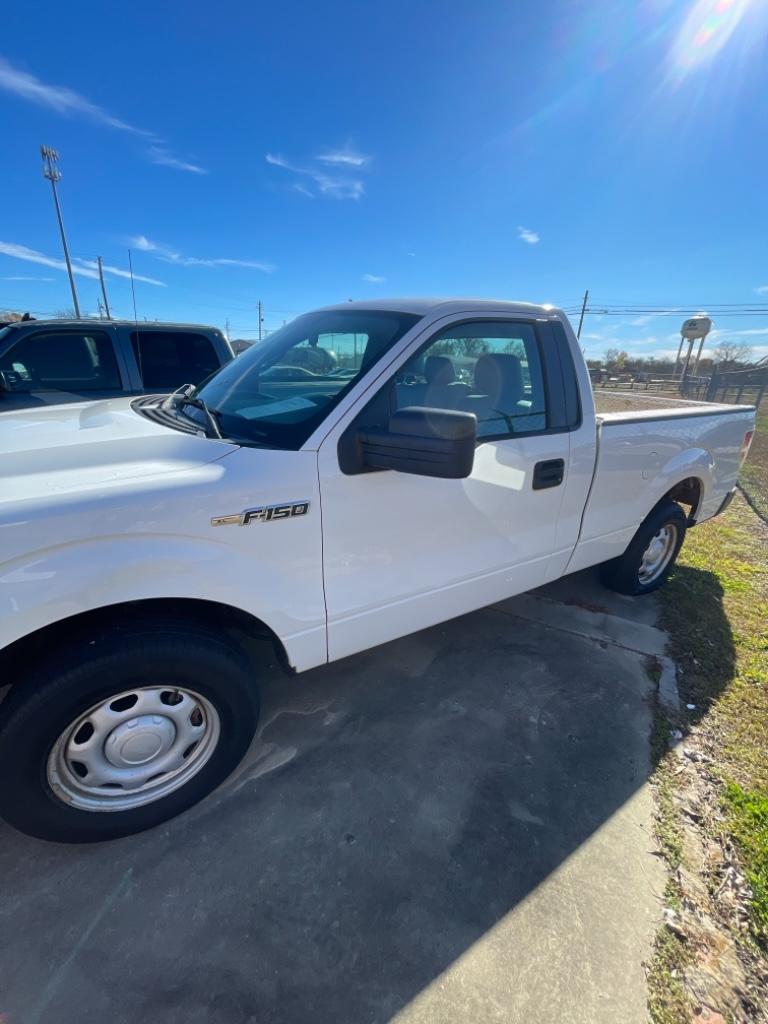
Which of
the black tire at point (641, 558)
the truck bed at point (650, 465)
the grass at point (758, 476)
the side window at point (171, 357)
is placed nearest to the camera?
the truck bed at point (650, 465)

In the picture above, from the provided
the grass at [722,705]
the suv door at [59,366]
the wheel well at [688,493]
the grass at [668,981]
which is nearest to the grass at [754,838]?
the grass at [722,705]

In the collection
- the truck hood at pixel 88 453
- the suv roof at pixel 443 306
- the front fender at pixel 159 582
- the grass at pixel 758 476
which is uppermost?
the suv roof at pixel 443 306

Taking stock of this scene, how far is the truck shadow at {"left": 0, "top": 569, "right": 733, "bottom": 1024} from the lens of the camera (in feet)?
5.15

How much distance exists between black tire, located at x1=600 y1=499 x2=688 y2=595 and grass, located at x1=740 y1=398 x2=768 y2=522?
291 cm

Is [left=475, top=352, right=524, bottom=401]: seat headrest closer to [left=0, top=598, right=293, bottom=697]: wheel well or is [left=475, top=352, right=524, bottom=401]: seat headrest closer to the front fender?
the front fender

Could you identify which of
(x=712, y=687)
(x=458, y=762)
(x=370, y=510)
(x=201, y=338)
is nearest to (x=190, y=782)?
(x=458, y=762)

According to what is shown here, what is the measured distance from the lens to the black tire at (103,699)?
1.65 m

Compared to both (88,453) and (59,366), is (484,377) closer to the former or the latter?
(88,453)

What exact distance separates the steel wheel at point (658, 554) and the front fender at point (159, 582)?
2909mm

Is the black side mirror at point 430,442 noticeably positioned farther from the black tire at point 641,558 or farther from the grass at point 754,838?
the black tire at point 641,558

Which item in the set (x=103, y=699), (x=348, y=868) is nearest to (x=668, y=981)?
(x=348, y=868)

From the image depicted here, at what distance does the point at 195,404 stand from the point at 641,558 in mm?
3275

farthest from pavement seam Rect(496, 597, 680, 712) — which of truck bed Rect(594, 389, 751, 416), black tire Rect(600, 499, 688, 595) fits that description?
truck bed Rect(594, 389, 751, 416)

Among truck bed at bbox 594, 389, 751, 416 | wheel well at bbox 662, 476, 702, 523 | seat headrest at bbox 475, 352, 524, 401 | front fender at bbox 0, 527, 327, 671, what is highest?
seat headrest at bbox 475, 352, 524, 401
